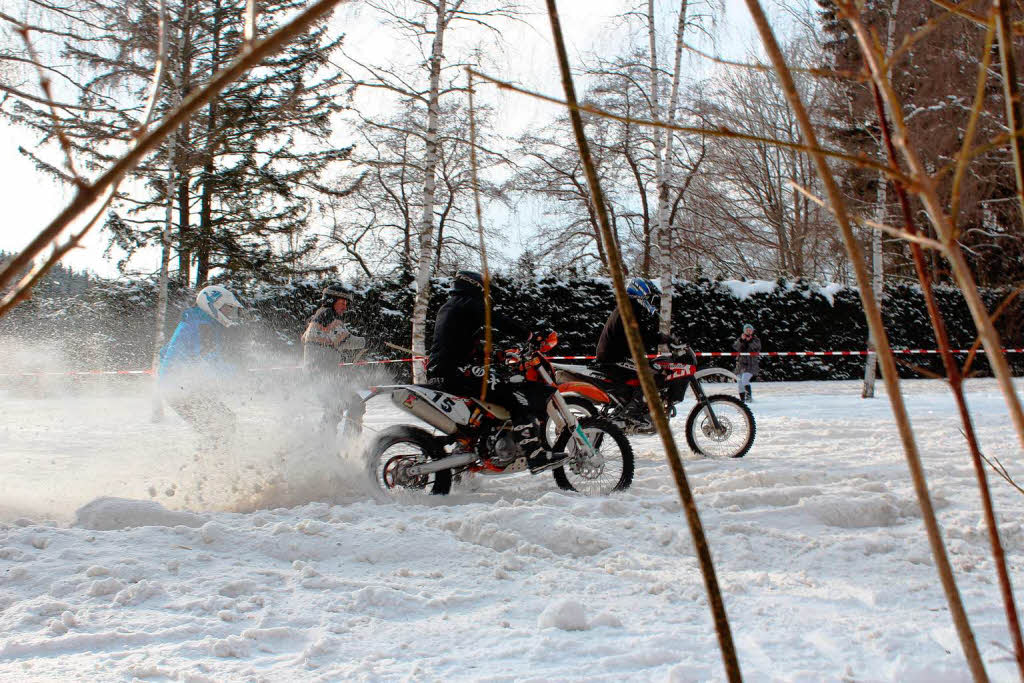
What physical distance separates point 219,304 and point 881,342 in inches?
262

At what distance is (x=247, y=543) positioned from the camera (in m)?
4.03

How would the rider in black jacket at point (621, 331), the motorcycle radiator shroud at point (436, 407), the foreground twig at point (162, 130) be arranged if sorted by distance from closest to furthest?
the foreground twig at point (162, 130) → the motorcycle radiator shroud at point (436, 407) → the rider in black jacket at point (621, 331)

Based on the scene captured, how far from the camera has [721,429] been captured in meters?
7.25

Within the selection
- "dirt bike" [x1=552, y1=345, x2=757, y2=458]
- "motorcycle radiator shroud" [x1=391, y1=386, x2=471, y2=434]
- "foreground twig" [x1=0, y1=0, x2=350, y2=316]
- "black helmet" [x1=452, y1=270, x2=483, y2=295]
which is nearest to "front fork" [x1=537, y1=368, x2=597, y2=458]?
"motorcycle radiator shroud" [x1=391, y1=386, x2=471, y2=434]

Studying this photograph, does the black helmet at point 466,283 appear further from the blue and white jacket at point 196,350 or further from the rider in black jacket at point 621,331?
the blue and white jacket at point 196,350

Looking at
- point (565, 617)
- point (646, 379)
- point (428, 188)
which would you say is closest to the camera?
point (646, 379)

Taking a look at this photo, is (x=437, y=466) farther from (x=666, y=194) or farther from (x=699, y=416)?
(x=666, y=194)

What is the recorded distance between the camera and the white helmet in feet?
21.7

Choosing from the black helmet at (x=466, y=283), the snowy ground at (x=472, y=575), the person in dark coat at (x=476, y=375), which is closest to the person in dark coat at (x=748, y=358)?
the snowy ground at (x=472, y=575)

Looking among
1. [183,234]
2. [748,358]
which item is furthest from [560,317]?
[183,234]

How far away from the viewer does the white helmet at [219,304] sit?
6.60 m

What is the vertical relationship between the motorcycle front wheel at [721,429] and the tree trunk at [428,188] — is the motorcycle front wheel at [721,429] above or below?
below

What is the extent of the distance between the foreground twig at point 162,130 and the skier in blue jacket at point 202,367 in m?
6.14

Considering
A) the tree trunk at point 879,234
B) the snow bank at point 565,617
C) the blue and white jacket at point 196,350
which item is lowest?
the snow bank at point 565,617
